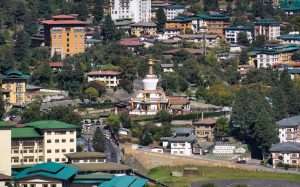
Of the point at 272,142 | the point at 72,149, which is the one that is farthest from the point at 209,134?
the point at 72,149

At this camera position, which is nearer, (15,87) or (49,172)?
(49,172)

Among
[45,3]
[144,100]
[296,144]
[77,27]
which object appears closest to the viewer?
[296,144]

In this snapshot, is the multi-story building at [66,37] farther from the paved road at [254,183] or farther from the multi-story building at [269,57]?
the paved road at [254,183]

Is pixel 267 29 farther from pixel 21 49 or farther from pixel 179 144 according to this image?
pixel 179 144

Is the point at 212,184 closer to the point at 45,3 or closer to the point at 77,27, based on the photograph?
the point at 77,27

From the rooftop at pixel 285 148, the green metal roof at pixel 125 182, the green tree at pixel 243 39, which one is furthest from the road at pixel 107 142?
the green tree at pixel 243 39

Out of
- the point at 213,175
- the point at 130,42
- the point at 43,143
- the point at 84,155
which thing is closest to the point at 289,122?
the point at 213,175
